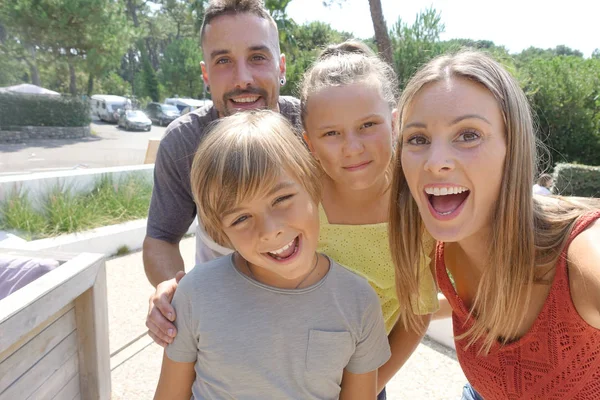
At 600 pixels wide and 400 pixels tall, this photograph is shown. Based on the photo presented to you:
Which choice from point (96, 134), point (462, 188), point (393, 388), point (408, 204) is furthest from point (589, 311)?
point (96, 134)

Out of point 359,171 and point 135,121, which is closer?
point 359,171

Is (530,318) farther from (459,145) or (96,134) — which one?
(96,134)

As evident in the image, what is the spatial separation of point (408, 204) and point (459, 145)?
325 millimetres

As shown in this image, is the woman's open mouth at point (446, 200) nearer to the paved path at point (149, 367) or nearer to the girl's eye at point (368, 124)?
the girl's eye at point (368, 124)

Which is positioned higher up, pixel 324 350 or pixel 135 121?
pixel 324 350

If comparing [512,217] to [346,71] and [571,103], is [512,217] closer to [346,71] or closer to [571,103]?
[346,71]

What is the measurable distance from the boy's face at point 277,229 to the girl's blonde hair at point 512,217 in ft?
1.51

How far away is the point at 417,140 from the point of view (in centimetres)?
133

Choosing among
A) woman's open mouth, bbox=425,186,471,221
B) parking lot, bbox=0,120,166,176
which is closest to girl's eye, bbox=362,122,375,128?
woman's open mouth, bbox=425,186,471,221

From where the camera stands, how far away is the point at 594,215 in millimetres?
1223

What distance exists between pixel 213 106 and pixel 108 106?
32.2 meters

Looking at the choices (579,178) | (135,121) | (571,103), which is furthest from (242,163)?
(135,121)

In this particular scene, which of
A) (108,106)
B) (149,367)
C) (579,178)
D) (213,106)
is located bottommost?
(108,106)

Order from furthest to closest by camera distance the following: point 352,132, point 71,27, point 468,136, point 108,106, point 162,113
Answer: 1. point 162,113
2. point 108,106
3. point 71,27
4. point 352,132
5. point 468,136
